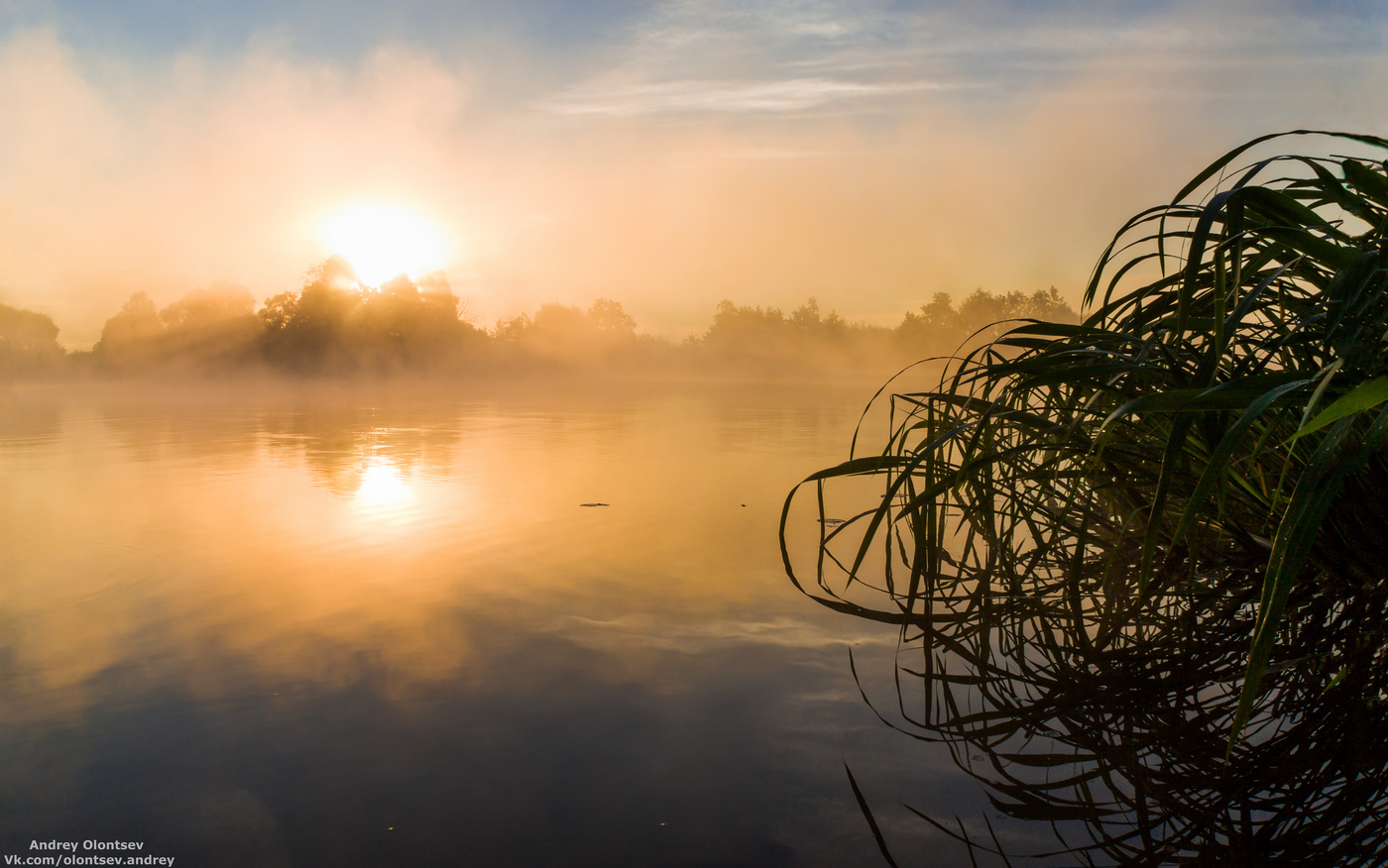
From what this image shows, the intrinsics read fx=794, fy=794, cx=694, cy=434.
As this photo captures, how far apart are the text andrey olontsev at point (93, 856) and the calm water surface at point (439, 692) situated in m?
0.01

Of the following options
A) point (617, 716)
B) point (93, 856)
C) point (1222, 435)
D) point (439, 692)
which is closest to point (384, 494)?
point (439, 692)

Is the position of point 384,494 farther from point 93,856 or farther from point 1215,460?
point 1215,460

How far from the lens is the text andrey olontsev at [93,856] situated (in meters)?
1.03

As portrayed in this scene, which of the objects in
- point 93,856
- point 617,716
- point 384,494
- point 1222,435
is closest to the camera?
point 1222,435

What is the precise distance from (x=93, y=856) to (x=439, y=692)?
0.57m

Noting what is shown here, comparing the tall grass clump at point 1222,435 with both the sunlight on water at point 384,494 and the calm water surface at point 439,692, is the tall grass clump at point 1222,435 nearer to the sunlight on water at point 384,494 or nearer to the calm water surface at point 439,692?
the calm water surface at point 439,692

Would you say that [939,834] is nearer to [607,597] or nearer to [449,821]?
[449,821]

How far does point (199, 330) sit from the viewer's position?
3559 centimetres

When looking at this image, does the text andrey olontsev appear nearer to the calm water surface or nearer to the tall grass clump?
the calm water surface

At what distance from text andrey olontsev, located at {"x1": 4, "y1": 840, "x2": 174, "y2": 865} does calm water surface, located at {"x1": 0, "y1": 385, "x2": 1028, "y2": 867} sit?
0.01m

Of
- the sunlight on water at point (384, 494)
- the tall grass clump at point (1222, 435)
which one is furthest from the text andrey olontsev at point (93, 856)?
the sunlight on water at point (384, 494)

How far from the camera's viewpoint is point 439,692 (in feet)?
5.01

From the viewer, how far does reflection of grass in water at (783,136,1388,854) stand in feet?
2.08

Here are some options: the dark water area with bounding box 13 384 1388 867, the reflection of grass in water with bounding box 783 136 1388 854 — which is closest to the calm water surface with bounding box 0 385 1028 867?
the dark water area with bounding box 13 384 1388 867
